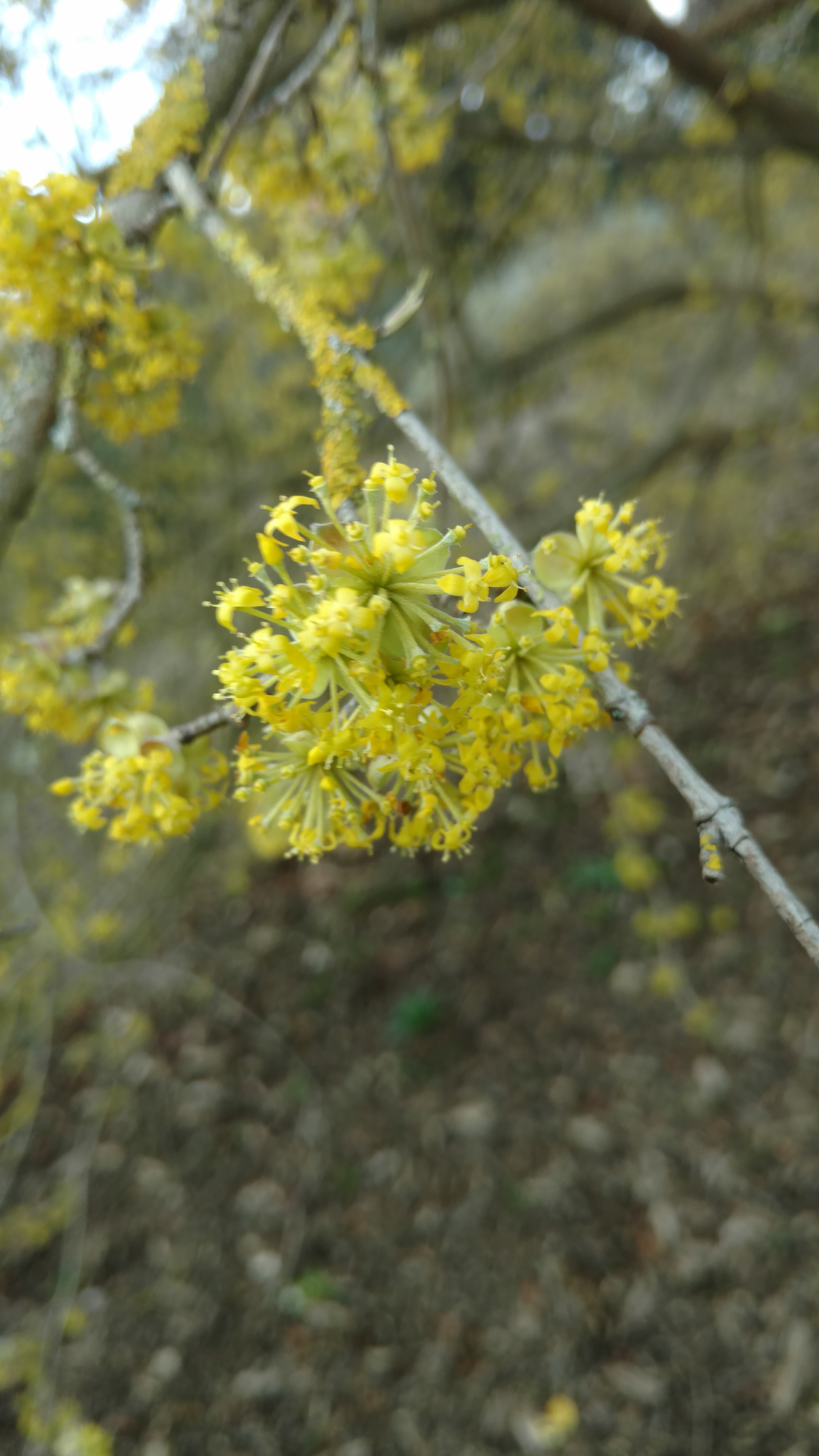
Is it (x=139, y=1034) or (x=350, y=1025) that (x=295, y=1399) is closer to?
(x=350, y=1025)

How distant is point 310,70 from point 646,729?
1.61 m

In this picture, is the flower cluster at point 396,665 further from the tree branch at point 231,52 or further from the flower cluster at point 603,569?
the tree branch at point 231,52

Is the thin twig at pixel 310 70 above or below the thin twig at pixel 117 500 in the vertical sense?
above

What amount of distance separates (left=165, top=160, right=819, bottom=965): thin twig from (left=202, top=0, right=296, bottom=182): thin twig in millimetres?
435

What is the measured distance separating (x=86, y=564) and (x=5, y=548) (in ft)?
8.26

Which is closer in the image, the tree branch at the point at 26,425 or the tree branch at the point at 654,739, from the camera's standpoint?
the tree branch at the point at 654,739

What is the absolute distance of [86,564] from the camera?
4.20 metres

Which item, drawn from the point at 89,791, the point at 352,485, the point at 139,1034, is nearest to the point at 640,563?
the point at 352,485

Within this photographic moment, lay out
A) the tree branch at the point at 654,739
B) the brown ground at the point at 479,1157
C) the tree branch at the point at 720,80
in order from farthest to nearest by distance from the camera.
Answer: the brown ground at the point at 479,1157, the tree branch at the point at 720,80, the tree branch at the point at 654,739

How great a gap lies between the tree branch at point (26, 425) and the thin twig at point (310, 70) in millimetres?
724

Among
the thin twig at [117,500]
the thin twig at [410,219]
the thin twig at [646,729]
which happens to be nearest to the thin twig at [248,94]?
the thin twig at [410,219]

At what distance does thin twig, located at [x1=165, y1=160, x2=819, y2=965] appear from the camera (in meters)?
0.91

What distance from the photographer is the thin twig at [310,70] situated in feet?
5.94

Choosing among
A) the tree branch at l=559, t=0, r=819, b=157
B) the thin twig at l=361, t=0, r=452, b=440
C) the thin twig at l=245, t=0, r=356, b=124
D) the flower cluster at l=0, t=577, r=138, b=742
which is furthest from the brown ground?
the thin twig at l=245, t=0, r=356, b=124
